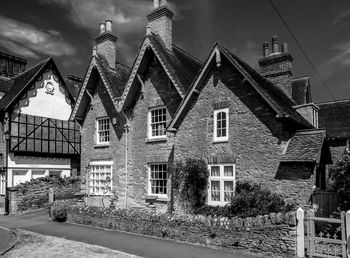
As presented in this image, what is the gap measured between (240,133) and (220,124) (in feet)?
3.95

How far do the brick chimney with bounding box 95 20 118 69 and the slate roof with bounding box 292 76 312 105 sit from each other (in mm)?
13621

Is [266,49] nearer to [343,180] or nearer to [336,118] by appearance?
[336,118]

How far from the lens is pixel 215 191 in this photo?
15.5 m

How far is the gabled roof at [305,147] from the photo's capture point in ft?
42.2

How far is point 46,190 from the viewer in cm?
2531

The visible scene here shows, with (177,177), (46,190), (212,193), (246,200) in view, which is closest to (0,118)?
(46,190)

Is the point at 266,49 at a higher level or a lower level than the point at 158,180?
higher

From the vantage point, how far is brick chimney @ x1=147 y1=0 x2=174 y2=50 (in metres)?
20.7

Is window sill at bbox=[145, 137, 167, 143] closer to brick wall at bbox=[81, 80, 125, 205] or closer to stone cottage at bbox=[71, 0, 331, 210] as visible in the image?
stone cottage at bbox=[71, 0, 331, 210]

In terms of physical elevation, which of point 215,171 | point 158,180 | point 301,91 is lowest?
point 158,180

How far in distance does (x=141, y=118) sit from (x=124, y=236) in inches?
320

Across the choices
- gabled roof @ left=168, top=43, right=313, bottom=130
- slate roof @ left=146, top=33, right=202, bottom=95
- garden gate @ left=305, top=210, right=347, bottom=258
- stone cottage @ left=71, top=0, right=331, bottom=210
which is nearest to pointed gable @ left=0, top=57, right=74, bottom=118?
stone cottage @ left=71, top=0, right=331, bottom=210

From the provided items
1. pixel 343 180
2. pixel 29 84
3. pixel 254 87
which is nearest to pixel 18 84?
pixel 29 84

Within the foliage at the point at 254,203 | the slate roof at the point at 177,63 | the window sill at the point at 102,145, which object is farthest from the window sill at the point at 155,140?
the foliage at the point at 254,203
